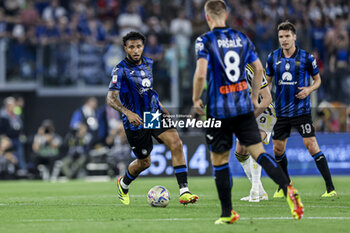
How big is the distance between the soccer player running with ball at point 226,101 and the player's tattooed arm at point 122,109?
2.24m

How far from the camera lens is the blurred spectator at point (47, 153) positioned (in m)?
20.2

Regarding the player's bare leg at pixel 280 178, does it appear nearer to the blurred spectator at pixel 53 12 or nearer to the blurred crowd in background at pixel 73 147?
the blurred crowd in background at pixel 73 147

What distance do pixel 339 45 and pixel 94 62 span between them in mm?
7753

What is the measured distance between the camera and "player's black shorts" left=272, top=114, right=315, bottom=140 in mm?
10387

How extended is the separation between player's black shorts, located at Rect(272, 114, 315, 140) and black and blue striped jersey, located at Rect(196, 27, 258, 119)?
11.8ft

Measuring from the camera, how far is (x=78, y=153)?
2012 cm

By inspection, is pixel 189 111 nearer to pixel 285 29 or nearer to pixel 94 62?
pixel 94 62

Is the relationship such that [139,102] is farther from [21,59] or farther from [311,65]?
[21,59]

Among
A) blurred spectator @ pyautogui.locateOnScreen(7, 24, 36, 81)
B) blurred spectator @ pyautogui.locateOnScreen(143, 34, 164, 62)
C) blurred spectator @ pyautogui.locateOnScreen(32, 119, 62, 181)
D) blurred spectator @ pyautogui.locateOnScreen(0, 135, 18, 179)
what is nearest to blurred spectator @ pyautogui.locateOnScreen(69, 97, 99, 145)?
blurred spectator @ pyautogui.locateOnScreen(32, 119, 62, 181)

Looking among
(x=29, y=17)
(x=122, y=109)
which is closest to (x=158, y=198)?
(x=122, y=109)

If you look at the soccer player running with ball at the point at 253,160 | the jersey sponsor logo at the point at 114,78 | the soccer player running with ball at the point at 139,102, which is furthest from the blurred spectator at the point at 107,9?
the jersey sponsor logo at the point at 114,78

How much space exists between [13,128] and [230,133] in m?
14.7

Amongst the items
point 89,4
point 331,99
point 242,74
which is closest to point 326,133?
point 331,99

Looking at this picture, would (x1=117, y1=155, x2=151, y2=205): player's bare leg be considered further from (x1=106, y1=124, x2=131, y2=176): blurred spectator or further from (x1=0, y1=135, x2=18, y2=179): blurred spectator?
(x1=0, y1=135, x2=18, y2=179): blurred spectator
